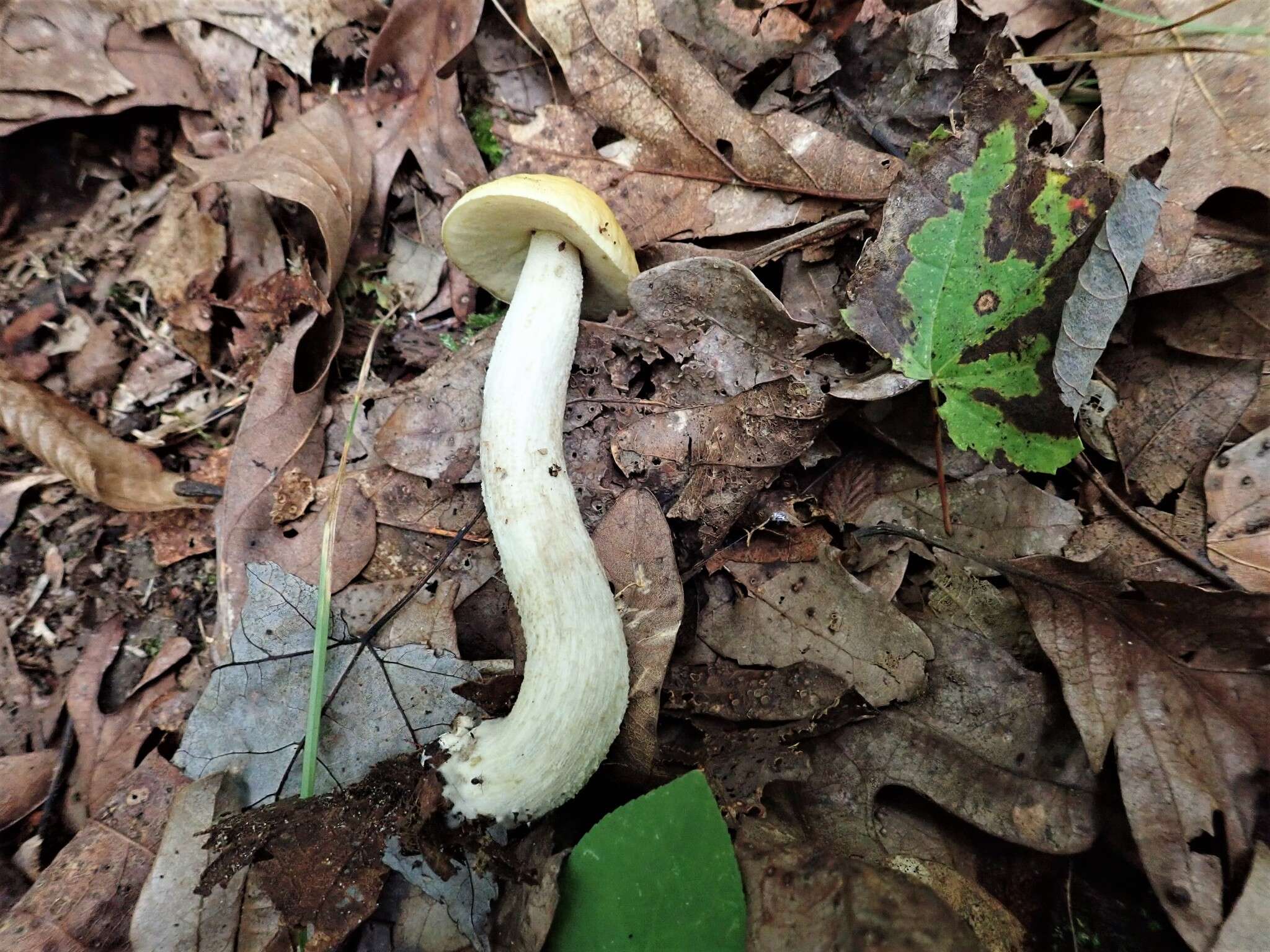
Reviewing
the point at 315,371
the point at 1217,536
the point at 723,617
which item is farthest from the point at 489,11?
the point at 1217,536

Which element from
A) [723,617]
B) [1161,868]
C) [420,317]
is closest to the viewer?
[1161,868]

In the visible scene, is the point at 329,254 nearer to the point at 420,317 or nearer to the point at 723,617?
the point at 420,317

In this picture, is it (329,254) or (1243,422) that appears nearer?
(1243,422)

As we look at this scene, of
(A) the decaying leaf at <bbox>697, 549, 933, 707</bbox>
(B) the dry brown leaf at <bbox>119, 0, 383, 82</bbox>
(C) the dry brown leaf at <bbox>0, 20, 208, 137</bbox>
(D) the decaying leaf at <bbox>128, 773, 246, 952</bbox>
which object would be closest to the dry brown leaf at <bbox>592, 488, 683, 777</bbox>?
(A) the decaying leaf at <bbox>697, 549, 933, 707</bbox>

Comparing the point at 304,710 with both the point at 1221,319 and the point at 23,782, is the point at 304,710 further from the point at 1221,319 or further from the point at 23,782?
the point at 1221,319

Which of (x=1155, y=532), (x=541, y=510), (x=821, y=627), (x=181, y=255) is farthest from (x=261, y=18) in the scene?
(x=1155, y=532)
